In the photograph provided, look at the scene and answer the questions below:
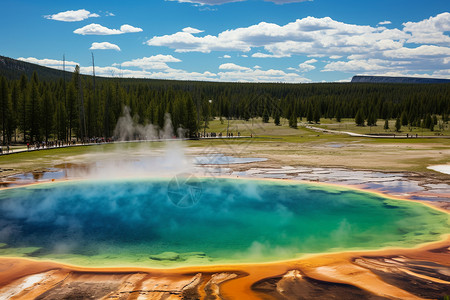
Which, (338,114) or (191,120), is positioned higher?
(338,114)

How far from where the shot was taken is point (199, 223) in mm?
22016

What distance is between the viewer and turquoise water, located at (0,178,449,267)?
17.3m

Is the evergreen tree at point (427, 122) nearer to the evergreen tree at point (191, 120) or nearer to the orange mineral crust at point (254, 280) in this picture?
the evergreen tree at point (191, 120)

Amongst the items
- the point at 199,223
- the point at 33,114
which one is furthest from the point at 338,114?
the point at 199,223

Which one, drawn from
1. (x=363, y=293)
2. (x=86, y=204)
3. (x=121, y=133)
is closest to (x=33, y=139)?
(x=121, y=133)

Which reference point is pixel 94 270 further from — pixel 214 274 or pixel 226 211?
pixel 226 211

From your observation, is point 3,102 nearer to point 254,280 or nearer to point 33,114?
point 33,114

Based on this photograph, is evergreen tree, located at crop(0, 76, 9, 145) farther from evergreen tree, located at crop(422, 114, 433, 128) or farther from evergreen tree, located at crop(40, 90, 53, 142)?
evergreen tree, located at crop(422, 114, 433, 128)

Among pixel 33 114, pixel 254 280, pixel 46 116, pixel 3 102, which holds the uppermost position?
pixel 3 102

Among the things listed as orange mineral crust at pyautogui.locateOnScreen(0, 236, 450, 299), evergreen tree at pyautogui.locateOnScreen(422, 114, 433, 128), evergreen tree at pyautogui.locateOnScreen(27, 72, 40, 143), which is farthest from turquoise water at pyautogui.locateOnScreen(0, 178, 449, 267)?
evergreen tree at pyautogui.locateOnScreen(422, 114, 433, 128)

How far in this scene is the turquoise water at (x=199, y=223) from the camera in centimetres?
1728

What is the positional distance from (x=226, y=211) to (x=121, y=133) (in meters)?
71.9

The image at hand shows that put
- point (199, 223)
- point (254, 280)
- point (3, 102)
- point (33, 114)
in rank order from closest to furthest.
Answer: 1. point (254, 280)
2. point (199, 223)
3. point (3, 102)
4. point (33, 114)

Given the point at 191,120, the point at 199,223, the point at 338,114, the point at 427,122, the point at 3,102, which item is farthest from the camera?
the point at 338,114
